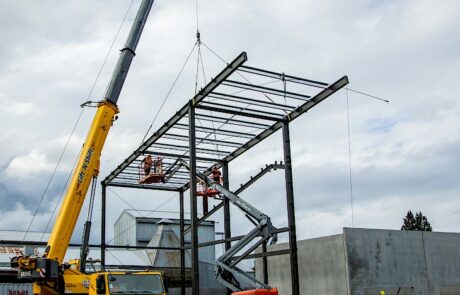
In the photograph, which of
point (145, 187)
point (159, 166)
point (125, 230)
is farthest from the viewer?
point (125, 230)

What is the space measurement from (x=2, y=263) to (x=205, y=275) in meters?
15.6

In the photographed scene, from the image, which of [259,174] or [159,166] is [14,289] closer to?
[159,166]

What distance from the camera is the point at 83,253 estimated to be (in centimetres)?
2134

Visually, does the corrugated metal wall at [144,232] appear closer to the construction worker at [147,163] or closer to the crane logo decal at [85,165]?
the construction worker at [147,163]

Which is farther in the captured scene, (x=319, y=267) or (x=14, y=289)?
(x=14, y=289)

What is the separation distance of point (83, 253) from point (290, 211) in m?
9.08

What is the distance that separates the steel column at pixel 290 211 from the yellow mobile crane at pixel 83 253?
289 inches

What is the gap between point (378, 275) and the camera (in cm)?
2614

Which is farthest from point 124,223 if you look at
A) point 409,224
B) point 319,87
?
point 409,224

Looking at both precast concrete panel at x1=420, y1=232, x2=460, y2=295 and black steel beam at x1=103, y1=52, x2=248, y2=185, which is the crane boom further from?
precast concrete panel at x1=420, y1=232, x2=460, y2=295

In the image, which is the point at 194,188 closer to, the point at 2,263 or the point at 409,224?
the point at 2,263

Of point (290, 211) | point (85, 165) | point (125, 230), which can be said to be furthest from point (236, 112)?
point (125, 230)

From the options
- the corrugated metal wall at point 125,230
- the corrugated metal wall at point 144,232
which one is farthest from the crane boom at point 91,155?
the corrugated metal wall at point 125,230

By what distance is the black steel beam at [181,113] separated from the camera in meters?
22.1
